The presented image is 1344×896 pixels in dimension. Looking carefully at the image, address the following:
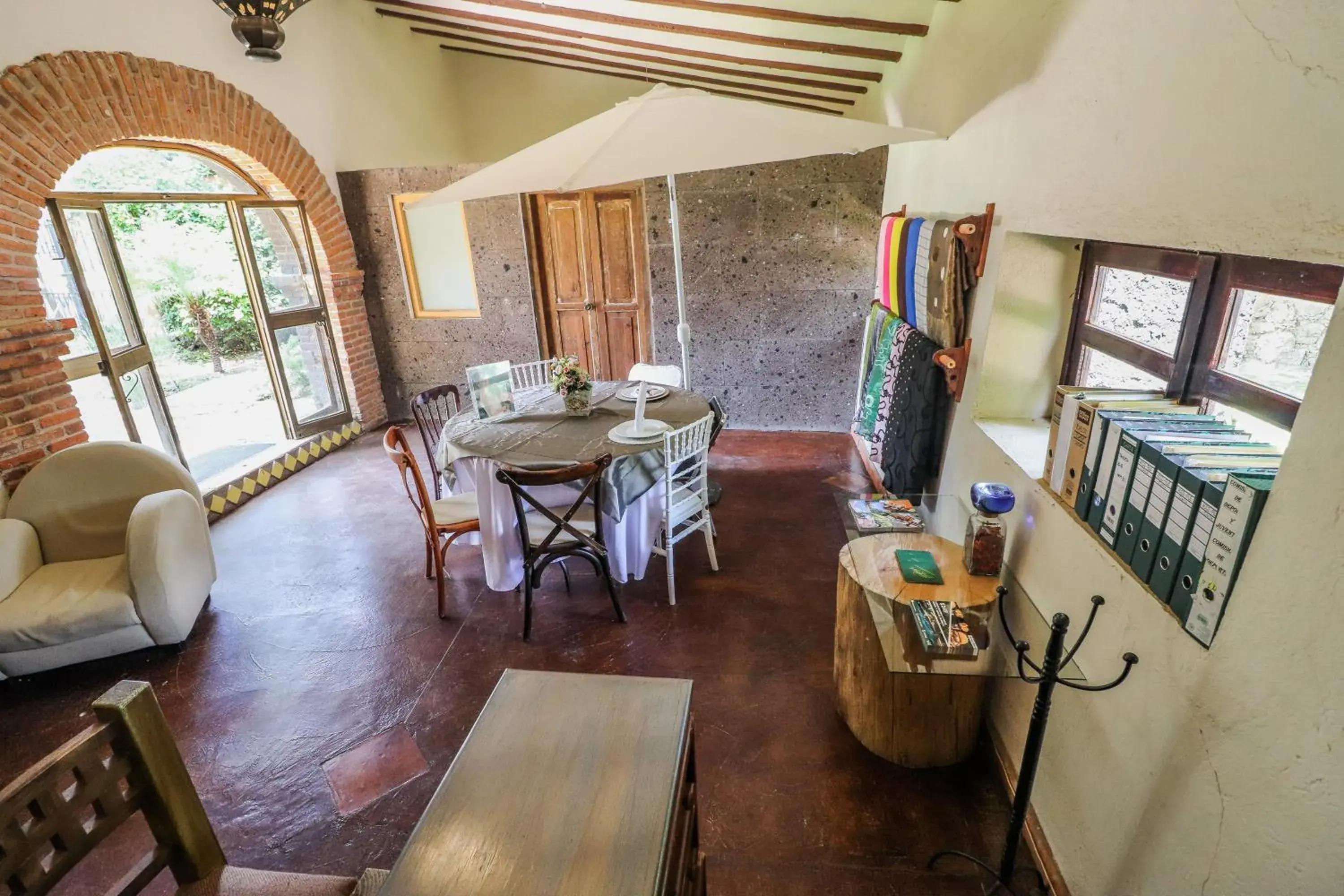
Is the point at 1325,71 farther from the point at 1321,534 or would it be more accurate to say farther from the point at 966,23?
the point at 966,23

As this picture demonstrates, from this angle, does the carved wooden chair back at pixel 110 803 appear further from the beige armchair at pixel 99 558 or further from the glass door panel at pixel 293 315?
the glass door panel at pixel 293 315

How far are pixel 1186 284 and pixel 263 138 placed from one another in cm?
497

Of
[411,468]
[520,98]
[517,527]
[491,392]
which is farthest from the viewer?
[520,98]

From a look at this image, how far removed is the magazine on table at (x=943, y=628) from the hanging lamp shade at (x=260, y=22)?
364cm

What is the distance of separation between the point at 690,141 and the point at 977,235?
1058mm

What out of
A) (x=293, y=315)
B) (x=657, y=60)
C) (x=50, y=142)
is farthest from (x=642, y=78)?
(x=50, y=142)

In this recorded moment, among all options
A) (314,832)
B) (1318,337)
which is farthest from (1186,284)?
(314,832)

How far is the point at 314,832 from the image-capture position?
174 centimetres

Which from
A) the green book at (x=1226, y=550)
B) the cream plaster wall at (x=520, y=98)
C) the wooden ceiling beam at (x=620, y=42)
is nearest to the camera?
the green book at (x=1226, y=550)

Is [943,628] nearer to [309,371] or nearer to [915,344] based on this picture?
[915,344]

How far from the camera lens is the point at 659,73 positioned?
4.87 m

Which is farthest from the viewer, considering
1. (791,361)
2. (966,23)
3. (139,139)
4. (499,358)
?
(499,358)

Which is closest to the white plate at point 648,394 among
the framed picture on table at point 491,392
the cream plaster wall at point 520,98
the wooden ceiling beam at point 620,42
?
the framed picture on table at point 491,392

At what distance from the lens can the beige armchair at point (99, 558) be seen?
2.26 metres
